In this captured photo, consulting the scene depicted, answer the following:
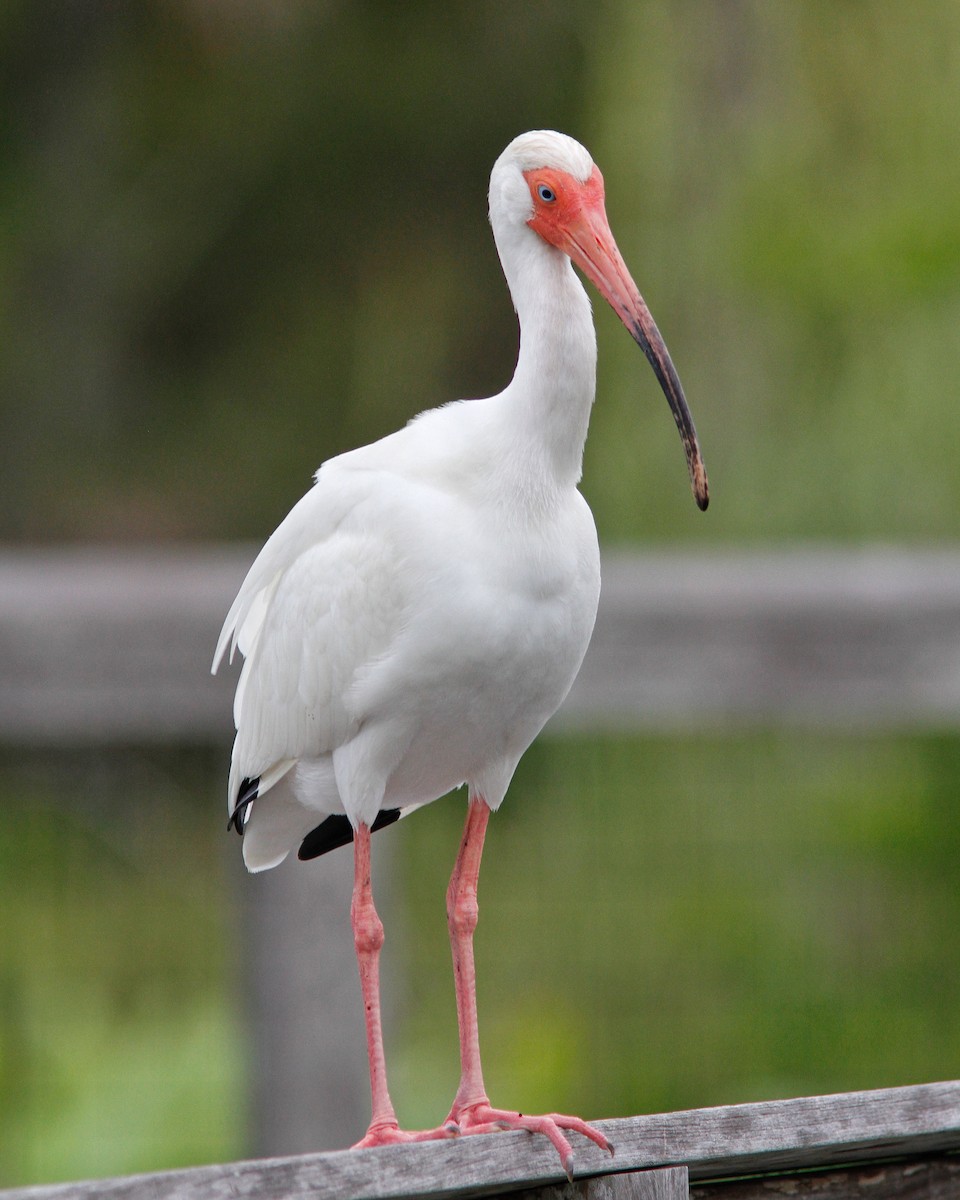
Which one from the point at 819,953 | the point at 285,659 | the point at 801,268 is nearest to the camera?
the point at 285,659

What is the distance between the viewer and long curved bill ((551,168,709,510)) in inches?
109

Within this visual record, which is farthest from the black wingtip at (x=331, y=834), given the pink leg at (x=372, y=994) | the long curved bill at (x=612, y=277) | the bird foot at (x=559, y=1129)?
the long curved bill at (x=612, y=277)

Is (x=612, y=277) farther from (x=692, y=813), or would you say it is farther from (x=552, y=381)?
(x=692, y=813)

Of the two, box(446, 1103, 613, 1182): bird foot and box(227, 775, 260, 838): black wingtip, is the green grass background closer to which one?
box(227, 775, 260, 838): black wingtip

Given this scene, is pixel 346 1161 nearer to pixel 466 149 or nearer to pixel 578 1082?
pixel 578 1082

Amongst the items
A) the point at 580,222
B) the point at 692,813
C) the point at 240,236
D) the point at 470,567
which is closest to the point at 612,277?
the point at 580,222

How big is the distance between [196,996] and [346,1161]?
410 cm

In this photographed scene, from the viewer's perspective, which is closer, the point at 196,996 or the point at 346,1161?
the point at 346,1161

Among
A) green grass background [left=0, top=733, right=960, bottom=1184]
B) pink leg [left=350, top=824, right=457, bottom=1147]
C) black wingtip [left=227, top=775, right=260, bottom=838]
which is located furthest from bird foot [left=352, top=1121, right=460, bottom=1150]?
green grass background [left=0, top=733, right=960, bottom=1184]

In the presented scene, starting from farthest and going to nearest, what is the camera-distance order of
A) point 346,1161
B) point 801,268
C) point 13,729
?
point 801,268
point 13,729
point 346,1161

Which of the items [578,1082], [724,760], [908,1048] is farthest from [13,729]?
[908,1048]

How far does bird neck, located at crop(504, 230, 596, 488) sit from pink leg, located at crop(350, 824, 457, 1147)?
730 mm

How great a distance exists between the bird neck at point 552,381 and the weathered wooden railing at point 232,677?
5.66 ft

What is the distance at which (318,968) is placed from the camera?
4.48m
